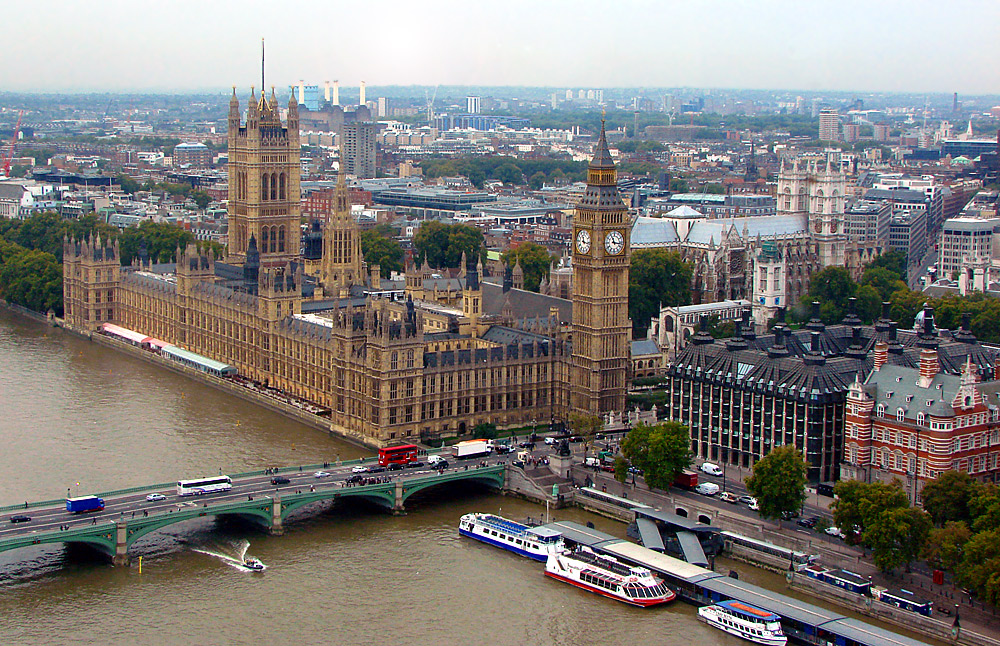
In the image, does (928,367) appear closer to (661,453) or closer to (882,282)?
(661,453)

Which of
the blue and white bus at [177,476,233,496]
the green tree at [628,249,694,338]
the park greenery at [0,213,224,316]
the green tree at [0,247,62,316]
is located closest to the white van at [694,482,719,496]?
the blue and white bus at [177,476,233,496]

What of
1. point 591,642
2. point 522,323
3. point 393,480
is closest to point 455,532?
point 393,480

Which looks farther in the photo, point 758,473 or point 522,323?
point 522,323

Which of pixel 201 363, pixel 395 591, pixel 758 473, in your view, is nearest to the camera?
pixel 395 591

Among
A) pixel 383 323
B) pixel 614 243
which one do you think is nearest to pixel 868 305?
pixel 614 243

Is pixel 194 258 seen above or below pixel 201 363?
above

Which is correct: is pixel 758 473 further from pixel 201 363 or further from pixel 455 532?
pixel 201 363
